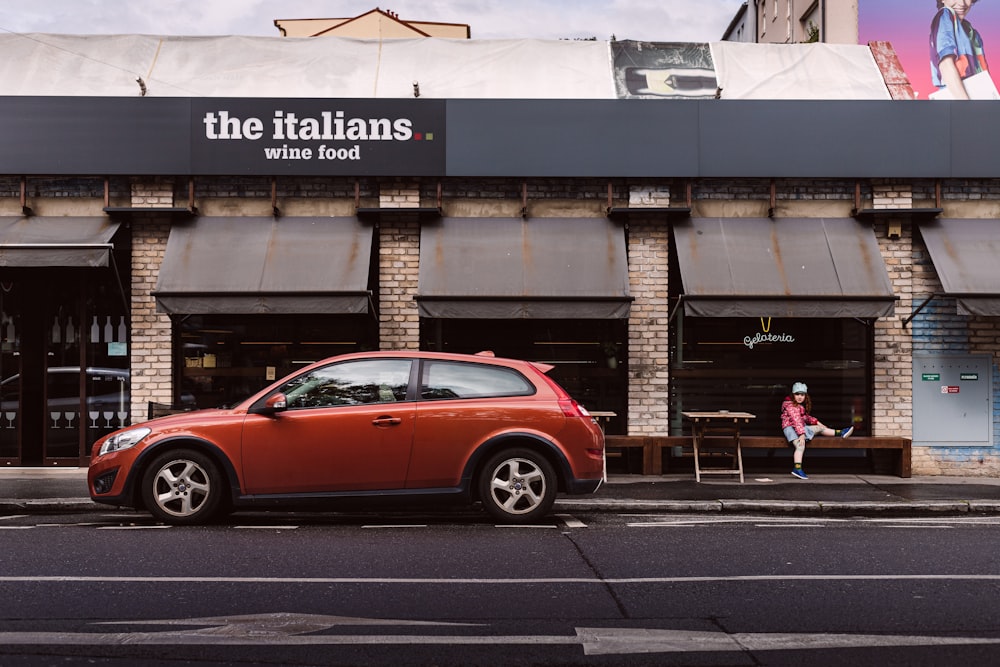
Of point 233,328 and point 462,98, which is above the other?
point 462,98

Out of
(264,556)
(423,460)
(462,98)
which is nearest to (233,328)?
(462,98)

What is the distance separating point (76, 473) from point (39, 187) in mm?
3949

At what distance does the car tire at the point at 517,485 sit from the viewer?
8.15m

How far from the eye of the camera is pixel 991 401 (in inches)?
494

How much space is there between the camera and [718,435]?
1203 cm

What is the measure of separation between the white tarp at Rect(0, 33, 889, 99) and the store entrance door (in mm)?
2768

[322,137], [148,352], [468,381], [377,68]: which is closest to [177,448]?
[468,381]

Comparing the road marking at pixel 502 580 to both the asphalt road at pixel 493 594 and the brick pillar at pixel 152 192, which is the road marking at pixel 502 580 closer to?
the asphalt road at pixel 493 594

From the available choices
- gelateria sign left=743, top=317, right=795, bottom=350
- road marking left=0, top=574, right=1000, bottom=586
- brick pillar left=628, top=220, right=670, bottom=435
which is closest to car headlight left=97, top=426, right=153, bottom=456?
road marking left=0, top=574, right=1000, bottom=586

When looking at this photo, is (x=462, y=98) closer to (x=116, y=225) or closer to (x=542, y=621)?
(x=116, y=225)

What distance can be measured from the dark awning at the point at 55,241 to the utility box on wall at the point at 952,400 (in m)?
11.0

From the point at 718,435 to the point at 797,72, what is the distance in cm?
587

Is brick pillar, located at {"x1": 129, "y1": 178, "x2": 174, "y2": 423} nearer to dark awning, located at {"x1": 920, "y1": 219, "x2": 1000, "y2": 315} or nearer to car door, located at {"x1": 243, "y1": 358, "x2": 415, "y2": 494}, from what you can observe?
car door, located at {"x1": 243, "y1": 358, "x2": 415, "y2": 494}

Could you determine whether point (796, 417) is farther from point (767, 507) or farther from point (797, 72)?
point (797, 72)
